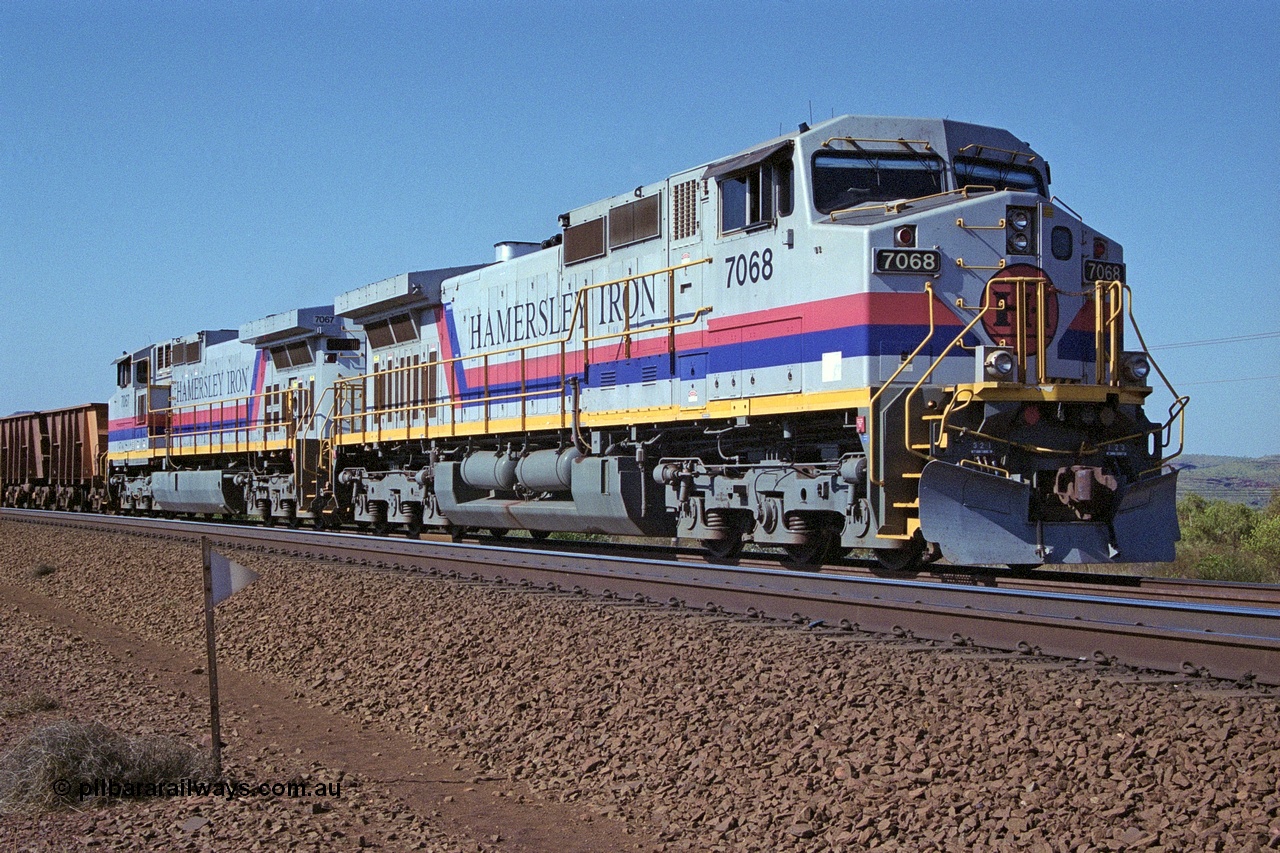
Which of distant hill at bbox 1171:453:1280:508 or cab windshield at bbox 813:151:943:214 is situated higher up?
cab windshield at bbox 813:151:943:214

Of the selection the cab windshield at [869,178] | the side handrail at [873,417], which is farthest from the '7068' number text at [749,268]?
the side handrail at [873,417]

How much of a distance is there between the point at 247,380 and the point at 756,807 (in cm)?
2053

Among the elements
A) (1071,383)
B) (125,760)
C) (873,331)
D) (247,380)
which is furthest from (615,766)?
(247,380)

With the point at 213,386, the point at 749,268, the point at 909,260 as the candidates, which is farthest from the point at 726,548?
the point at 213,386

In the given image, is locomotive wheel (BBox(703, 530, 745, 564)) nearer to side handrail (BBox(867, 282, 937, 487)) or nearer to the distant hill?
side handrail (BBox(867, 282, 937, 487))

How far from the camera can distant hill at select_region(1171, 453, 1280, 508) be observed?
59.6m

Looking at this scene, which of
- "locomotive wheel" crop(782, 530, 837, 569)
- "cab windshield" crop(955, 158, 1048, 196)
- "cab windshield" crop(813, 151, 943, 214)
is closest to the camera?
"cab windshield" crop(813, 151, 943, 214)

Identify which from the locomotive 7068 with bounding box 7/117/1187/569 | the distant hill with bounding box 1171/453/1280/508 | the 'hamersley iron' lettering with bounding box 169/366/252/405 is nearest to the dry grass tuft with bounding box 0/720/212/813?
the locomotive 7068 with bounding box 7/117/1187/569

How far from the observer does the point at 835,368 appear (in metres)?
9.96

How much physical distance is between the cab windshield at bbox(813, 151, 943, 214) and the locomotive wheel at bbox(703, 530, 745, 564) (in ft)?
11.1

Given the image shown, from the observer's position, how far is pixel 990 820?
4.61 meters

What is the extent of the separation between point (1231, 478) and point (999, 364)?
8528 centimetres

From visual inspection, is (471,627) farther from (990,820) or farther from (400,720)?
(990,820)

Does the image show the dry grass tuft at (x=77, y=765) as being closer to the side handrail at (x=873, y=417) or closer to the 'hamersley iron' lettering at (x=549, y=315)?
the side handrail at (x=873, y=417)
